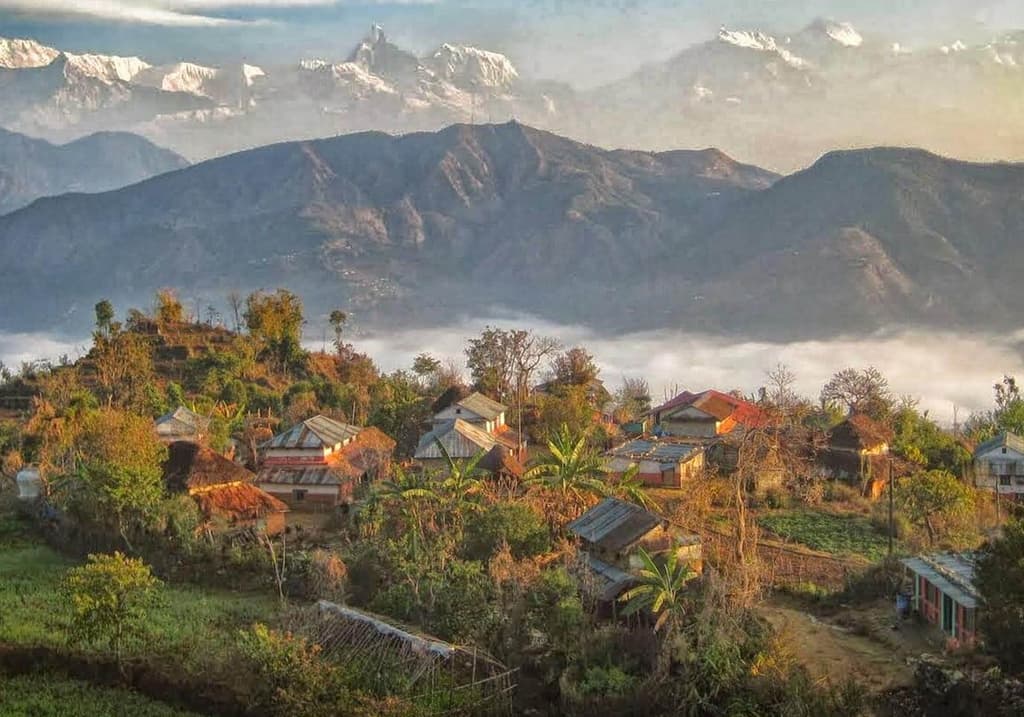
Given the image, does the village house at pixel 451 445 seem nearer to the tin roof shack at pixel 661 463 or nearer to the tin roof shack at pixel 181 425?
the tin roof shack at pixel 661 463

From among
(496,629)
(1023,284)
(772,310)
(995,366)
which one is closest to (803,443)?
(496,629)

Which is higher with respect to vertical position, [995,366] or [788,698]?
[788,698]

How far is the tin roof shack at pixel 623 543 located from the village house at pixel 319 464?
10.5 metres

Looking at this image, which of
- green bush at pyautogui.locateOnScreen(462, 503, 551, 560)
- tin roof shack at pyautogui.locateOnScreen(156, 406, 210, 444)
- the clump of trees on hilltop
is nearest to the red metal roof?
the clump of trees on hilltop

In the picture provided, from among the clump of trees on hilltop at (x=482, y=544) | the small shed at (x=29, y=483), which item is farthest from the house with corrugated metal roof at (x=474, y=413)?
the small shed at (x=29, y=483)

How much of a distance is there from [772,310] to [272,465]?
143908mm

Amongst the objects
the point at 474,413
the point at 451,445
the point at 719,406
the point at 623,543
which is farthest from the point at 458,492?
the point at 719,406

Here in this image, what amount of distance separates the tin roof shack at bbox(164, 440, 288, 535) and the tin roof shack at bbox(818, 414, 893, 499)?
21.1 m

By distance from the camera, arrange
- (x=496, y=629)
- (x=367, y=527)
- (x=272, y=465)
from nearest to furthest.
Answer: (x=496, y=629)
(x=367, y=527)
(x=272, y=465)

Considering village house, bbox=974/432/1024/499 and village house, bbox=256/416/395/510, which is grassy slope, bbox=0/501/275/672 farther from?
village house, bbox=974/432/1024/499

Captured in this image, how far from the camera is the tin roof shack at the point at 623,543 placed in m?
21.4

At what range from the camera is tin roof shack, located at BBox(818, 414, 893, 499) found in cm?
3716

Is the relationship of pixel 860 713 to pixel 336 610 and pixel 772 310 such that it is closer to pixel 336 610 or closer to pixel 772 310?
pixel 336 610

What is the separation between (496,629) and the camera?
1856cm
